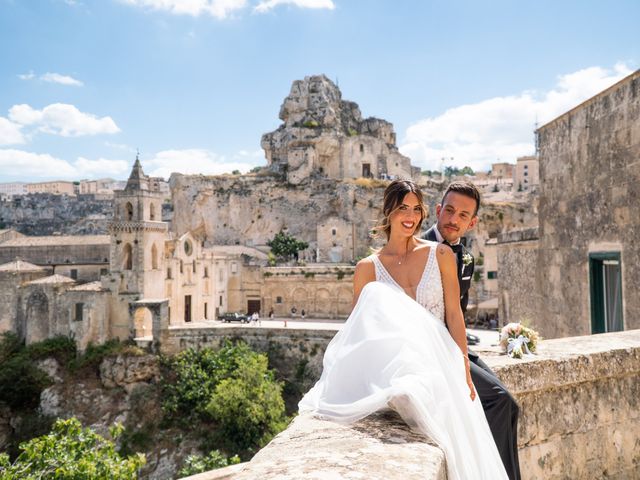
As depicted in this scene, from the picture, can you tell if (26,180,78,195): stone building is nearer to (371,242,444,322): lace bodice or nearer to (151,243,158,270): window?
(151,243,158,270): window

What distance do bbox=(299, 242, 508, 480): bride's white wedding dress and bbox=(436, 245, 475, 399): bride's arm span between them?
0.24 ft

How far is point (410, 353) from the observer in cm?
240

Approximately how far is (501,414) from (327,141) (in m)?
54.4

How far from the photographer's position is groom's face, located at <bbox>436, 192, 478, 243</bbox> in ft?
11.1

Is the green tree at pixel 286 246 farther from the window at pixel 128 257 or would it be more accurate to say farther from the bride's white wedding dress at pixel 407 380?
the bride's white wedding dress at pixel 407 380

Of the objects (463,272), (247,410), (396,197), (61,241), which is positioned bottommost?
(247,410)

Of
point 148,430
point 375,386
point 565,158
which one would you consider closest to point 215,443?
point 148,430

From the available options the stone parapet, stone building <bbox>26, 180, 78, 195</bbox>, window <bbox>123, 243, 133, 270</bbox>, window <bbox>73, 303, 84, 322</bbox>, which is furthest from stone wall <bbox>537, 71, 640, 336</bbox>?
stone building <bbox>26, 180, 78, 195</bbox>

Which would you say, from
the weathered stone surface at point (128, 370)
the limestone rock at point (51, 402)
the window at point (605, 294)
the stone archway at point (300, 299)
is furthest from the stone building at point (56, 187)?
the window at point (605, 294)

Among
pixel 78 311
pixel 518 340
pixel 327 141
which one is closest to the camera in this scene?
pixel 518 340

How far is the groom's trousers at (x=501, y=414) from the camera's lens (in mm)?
2883

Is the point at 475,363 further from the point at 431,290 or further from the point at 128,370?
the point at 128,370

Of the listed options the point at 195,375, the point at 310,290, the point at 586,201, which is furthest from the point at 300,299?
the point at 586,201

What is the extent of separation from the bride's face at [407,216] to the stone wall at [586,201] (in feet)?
13.0
